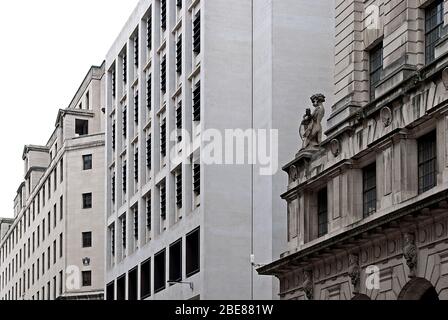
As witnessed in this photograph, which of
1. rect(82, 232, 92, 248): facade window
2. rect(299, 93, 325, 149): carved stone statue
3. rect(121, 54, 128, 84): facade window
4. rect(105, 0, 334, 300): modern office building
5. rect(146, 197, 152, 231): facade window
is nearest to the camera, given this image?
rect(299, 93, 325, 149): carved stone statue

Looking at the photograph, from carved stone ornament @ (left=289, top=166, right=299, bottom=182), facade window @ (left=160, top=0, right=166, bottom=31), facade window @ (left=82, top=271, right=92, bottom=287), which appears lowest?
facade window @ (left=82, top=271, right=92, bottom=287)

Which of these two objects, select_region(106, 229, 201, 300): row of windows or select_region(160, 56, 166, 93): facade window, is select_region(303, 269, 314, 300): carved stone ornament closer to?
select_region(106, 229, 201, 300): row of windows

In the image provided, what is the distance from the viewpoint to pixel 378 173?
3941 centimetres

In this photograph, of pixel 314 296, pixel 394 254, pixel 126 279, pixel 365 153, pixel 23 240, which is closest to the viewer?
pixel 394 254

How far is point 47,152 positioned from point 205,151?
67938 mm

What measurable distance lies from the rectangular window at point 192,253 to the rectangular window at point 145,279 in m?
9.48

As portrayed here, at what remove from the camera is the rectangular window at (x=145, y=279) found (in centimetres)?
6908

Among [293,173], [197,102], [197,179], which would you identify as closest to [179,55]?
[197,102]

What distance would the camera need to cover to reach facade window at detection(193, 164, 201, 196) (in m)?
59.2

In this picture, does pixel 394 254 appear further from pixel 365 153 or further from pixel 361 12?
pixel 361 12

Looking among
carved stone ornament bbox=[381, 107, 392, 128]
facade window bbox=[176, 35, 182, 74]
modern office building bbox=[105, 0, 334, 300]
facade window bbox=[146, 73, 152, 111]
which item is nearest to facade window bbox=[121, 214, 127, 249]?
modern office building bbox=[105, 0, 334, 300]

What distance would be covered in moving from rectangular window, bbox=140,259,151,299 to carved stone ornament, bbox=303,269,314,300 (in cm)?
2518
